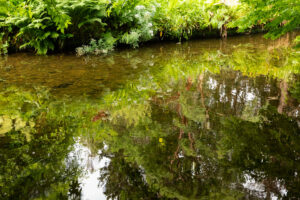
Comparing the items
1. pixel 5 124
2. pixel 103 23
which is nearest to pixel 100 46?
pixel 103 23

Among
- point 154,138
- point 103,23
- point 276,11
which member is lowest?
point 154,138

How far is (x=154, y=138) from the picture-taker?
187 cm

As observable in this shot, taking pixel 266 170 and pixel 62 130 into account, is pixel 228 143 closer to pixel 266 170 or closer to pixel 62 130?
pixel 266 170

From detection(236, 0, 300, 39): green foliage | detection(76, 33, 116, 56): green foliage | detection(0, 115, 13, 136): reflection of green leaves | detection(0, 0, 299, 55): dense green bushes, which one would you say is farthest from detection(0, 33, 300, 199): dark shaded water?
detection(76, 33, 116, 56): green foliage

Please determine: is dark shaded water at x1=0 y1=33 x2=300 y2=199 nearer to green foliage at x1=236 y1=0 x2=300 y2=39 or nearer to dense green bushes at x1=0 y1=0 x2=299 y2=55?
green foliage at x1=236 y1=0 x2=300 y2=39

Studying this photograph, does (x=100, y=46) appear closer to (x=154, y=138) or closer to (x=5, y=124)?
(x=5, y=124)

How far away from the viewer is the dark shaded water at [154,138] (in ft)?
4.40

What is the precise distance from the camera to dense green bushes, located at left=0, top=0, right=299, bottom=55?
620 centimetres

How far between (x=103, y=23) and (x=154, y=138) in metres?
5.74

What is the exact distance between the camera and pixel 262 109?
225 centimetres

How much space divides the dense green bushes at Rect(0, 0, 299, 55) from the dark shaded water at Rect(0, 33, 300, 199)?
2.81m

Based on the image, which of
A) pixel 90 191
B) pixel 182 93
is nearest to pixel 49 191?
pixel 90 191

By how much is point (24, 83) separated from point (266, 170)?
12.4 feet

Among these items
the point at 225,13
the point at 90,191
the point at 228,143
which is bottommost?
the point at 90,191
